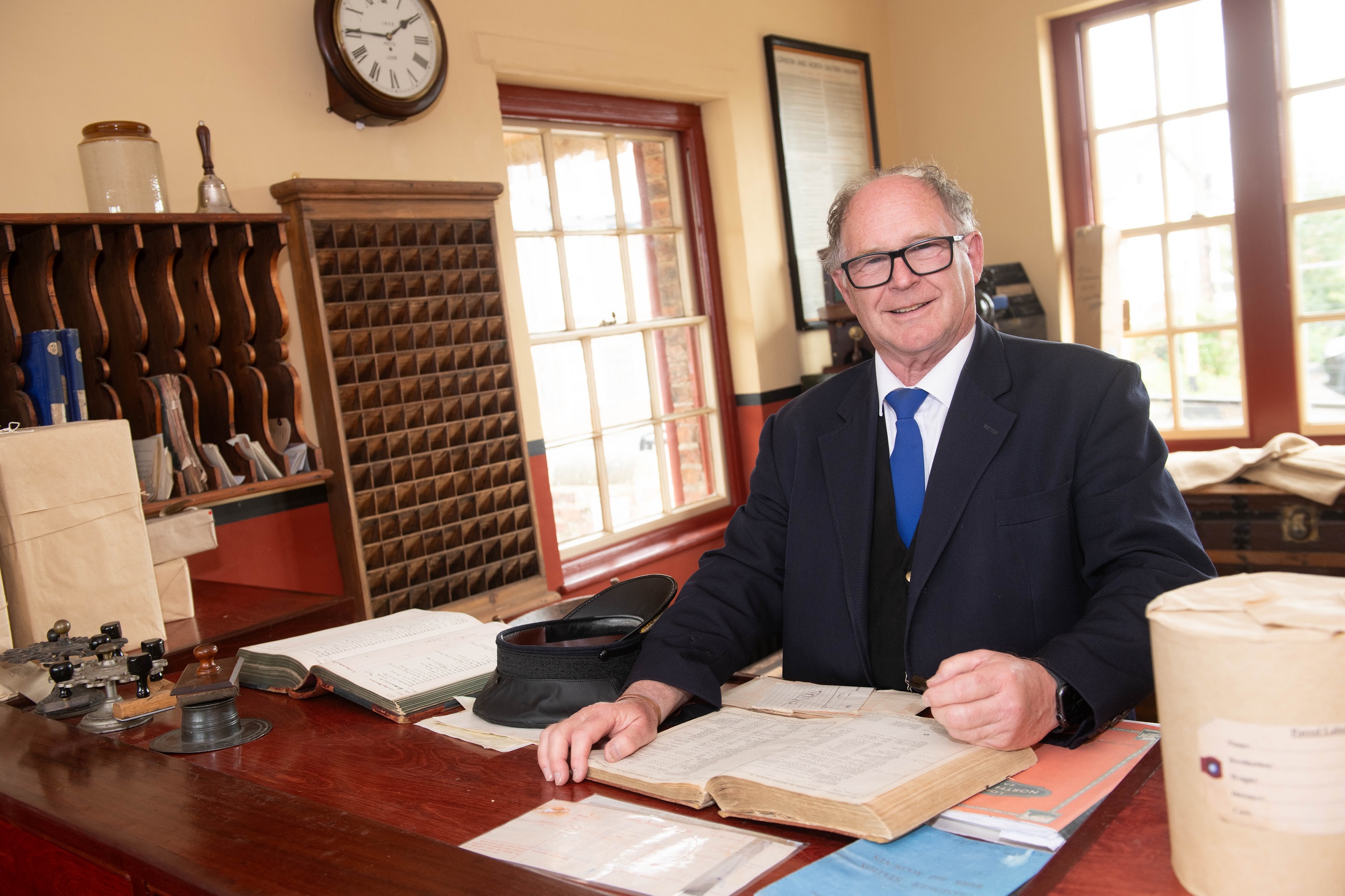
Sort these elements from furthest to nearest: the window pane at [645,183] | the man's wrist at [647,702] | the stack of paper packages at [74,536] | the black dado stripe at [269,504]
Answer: the window pane at [645,183], the black dado stripe at [269,504], the stack of paper packages at [74,536], the man's wrist at [647,702]

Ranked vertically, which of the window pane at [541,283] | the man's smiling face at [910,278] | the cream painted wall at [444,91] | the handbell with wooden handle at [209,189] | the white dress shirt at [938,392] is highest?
the cream painted wall at [444,91]

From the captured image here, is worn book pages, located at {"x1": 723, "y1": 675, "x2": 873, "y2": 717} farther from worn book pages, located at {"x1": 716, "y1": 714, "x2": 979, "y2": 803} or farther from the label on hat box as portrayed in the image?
the label on hat box

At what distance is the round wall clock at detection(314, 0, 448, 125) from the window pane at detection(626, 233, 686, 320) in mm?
1266

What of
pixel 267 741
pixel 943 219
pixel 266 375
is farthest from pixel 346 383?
pixel 943 219

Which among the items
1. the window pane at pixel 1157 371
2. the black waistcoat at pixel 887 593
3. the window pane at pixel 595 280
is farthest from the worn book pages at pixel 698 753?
the window pane at pixel 1157 371

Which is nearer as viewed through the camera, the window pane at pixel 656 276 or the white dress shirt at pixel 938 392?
the white dress shirt at pixel 938 392

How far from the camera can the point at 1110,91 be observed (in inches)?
192

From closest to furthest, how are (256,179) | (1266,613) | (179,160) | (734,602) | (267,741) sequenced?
(1266,613), (267,741), (734,602), (179,160), (256,179)

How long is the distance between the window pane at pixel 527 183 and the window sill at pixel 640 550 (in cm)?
128

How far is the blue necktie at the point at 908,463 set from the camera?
1.64 meters

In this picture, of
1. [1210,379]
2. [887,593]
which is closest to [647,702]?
[887,593]

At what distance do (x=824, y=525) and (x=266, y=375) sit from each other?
1.77 m

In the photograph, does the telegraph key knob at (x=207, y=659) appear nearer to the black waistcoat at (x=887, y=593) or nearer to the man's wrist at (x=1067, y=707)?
the black waistcoat at (x=887, y=593)

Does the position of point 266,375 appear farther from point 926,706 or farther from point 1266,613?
point 1266,613
